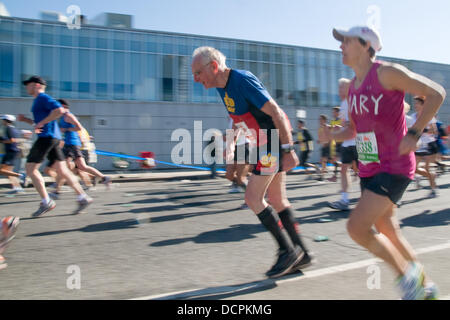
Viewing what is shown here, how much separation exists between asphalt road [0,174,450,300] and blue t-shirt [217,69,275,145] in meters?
1.18

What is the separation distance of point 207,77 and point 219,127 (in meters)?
21.5

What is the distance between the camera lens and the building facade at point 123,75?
20125mm

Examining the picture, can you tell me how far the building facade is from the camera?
20.1m

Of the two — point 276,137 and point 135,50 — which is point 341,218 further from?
point 135,50

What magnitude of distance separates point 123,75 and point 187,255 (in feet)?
65.6

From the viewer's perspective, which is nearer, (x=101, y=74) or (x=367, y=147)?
(x=367, y=147)

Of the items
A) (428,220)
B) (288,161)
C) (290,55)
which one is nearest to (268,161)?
(288,161)

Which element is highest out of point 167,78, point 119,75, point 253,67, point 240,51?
point 240,51

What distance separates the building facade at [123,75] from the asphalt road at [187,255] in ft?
48.6

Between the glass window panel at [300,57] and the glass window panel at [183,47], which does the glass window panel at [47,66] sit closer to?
the glass window panel at [183,47]

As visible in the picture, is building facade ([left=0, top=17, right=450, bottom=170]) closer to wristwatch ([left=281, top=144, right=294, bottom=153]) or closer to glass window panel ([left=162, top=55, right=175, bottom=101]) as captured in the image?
glass window panel ([left=162, top=55, right=175, bottom=101])

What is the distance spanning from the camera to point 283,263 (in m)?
3.21

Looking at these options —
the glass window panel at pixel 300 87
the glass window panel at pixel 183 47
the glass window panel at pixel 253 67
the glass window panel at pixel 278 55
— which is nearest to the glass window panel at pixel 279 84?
the glass window panel at pixel 278 55

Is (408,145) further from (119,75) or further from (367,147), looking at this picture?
(119,75)
